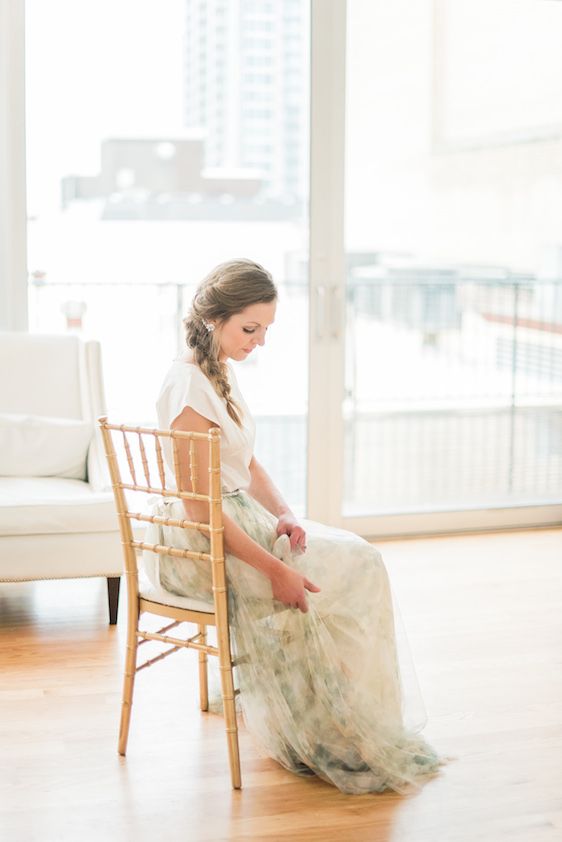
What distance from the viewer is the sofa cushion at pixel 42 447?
4.13 metres

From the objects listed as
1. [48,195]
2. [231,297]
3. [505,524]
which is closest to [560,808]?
[231,297]

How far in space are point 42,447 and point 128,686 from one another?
60.8 inches

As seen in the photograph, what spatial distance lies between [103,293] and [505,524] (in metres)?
2.05

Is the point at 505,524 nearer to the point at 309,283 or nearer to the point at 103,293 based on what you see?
the point at 309,283

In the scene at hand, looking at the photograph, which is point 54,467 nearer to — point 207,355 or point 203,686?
point 203,686

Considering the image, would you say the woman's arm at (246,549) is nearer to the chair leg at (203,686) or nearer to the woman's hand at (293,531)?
the woman's hand at (293,531)

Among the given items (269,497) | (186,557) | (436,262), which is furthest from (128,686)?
(436,262)

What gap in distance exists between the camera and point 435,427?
5.14 meters

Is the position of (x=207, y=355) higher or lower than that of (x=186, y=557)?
higher

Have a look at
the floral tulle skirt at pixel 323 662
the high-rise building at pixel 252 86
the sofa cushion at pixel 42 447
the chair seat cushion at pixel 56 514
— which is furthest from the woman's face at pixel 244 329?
the high-rise building at pixel 252 86

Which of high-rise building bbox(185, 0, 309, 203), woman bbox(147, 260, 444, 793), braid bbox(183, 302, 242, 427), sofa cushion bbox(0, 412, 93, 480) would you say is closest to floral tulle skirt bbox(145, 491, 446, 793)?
woman bbox(147, 260, 444, 793)

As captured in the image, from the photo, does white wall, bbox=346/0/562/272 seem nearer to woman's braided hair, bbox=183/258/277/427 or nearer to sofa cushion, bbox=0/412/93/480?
sofa cushion, bbox=0/412/93/480

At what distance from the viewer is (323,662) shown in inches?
104

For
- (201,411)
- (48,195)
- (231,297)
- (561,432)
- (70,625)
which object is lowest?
(70,625)
